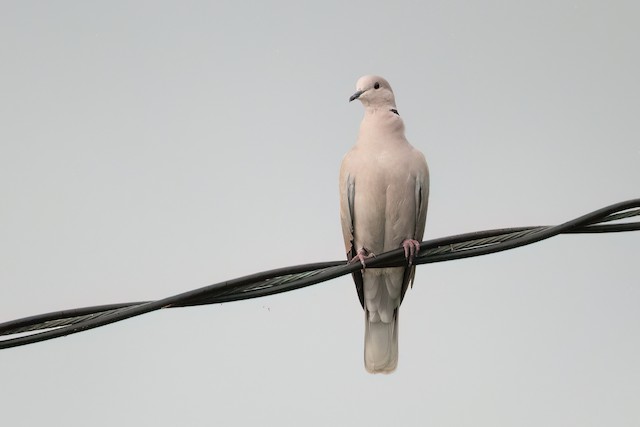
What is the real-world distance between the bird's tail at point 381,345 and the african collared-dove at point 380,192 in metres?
0.17

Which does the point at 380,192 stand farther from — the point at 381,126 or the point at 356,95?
the point at 356,95

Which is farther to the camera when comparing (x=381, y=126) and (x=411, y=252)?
(x=381, y=126)

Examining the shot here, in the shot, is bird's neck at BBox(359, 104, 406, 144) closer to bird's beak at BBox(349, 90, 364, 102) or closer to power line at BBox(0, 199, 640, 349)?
bird's beak at BBox(349, 90, 364, 102)

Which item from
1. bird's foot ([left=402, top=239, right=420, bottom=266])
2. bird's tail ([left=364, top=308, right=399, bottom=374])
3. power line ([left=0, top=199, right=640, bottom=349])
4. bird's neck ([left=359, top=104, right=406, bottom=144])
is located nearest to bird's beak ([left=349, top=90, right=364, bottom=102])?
bird's neck ([left=359, top=104, right=406, bottom=144])

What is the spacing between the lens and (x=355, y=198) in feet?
19.9

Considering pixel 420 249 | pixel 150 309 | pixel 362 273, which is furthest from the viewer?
pixel 362 273

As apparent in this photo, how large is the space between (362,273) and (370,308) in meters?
Answer: 0.27

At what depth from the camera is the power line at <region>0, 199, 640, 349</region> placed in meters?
4.07

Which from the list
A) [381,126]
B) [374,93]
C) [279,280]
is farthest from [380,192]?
[279,280]

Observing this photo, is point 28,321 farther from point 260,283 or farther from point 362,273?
point 362,273

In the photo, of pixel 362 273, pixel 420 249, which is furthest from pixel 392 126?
pixel 420 249

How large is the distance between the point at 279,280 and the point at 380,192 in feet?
6.19

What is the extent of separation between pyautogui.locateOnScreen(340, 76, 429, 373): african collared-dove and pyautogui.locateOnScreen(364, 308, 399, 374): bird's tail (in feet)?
0.57

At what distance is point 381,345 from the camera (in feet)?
21.6
